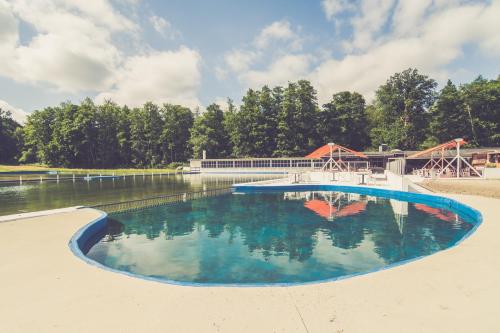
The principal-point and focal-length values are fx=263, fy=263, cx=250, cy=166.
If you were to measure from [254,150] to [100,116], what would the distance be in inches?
1543

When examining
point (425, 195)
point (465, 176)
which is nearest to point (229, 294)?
point (425, 195)

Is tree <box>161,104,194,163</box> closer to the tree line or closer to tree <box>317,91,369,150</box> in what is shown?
the tree line

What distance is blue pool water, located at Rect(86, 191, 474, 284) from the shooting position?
7.08m

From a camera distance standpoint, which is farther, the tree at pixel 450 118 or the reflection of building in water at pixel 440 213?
the tree at pixel 450 118

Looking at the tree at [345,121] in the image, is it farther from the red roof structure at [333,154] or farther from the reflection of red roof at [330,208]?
the reflection of red roof at [330,208]

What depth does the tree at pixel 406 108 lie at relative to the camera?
46.3m

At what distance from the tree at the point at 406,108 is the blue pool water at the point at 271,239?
35.7 metres

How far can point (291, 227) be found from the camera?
11.3 m

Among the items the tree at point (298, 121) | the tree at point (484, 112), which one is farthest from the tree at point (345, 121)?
the tree at point (484, 112)

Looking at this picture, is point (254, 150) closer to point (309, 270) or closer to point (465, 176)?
point (465, 176)

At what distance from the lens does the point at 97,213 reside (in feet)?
35.9

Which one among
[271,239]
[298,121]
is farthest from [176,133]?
[271,239]

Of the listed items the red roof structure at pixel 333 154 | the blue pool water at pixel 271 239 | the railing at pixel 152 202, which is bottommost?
the blue pool water at pixel 271 239

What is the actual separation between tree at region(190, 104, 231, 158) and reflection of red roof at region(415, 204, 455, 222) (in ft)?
147
